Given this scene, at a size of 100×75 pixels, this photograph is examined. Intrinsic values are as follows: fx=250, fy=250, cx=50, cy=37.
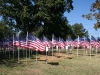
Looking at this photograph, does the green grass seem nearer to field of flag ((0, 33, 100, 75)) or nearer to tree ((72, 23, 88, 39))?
field of flag ((0, 33, 100, 75))

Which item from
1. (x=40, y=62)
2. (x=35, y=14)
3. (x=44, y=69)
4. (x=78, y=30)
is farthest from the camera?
(x=78, y=30)

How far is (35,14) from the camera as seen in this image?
43.2 metres

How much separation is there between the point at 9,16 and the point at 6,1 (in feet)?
8.94

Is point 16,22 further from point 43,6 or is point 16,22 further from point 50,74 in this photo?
point 50,74

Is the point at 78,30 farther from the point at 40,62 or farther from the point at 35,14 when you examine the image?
the point at 40,62

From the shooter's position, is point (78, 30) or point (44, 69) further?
point (78, 30)

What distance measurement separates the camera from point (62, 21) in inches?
1866

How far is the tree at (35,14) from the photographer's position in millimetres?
42578

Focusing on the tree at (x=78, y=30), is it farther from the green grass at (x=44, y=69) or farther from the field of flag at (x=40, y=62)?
the green grass at (x=44, y=69)

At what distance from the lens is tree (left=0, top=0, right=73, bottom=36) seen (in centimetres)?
4258

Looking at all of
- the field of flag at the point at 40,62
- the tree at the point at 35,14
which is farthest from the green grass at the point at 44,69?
the tree at the point at 35,14

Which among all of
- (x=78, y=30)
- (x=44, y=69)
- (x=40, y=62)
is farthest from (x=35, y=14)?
(x=78, y=30)

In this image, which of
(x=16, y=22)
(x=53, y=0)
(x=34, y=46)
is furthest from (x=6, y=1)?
(x=34, y=46)

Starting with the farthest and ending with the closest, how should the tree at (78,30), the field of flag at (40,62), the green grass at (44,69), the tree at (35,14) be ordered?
the tree at (78,30) < the tree at (35,14) < the field of flag at (40,62) < the green grass at (44,69)
